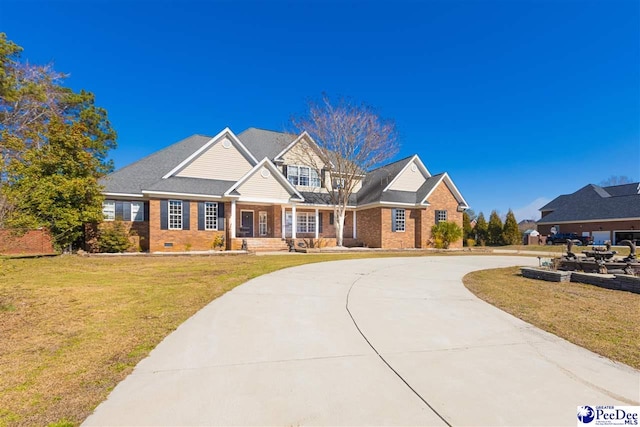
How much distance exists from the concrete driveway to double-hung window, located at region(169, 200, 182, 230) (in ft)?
52.3

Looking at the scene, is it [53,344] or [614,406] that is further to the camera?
[53,344]

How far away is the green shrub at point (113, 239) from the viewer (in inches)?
730

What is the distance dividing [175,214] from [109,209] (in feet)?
13.6

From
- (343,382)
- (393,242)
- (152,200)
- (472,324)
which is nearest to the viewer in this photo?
(343,382)

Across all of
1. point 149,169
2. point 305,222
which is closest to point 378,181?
point 305,222

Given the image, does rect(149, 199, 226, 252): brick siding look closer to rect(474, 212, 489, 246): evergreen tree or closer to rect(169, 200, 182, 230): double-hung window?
rect(169, 200, 182, 230): double-hung window

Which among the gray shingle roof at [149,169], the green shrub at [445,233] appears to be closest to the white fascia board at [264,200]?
the gray shingle roof at [149,169]

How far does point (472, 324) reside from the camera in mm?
5367

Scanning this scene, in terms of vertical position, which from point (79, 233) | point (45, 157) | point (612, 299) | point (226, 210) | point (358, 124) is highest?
point (358, 124)

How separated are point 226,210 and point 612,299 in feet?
65.2

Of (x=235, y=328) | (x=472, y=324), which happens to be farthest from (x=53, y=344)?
A: (x=472, y=324)

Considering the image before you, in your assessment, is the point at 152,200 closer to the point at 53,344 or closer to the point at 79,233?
the point at 79,233

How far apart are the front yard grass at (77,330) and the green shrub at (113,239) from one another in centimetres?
869

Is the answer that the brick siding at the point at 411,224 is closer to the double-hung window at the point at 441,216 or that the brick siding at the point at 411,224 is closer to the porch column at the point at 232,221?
the double-hung window at the point at 441,216
